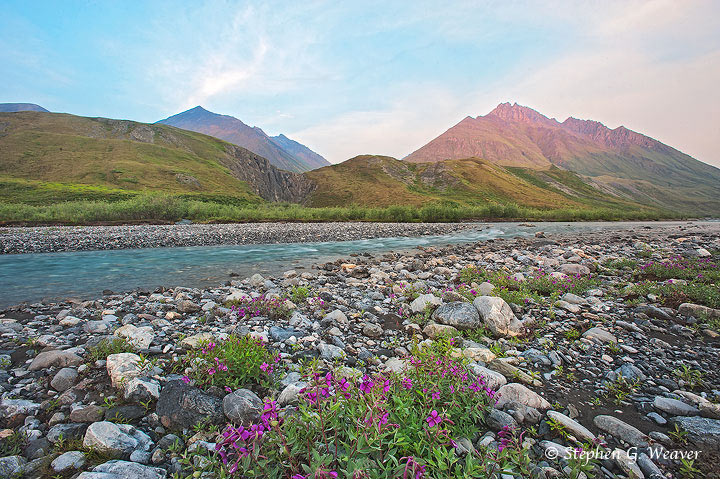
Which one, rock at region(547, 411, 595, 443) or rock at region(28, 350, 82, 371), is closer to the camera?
rock at region(547, 411, 595, 443)

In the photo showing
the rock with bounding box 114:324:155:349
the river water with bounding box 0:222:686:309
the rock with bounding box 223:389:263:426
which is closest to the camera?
the rock with bounding box 223:389:263:426

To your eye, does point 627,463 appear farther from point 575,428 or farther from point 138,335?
point 138,335

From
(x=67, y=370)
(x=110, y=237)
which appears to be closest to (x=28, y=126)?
(x=110, y=237)

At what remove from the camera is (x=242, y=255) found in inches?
772

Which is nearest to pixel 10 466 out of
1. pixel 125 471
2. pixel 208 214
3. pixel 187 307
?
pixel 125 471

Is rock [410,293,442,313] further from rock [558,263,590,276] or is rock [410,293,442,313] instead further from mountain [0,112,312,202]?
mountain [0,112,312,202]

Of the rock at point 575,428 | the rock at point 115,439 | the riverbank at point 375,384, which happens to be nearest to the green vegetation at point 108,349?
the riverbank at point 375,384

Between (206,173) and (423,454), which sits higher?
(206,173)

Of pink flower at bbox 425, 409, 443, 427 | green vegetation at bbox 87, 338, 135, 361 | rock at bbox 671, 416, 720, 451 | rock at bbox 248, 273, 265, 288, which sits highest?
pink flower at bbox 425, 409, 443, 427

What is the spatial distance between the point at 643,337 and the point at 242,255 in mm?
19216

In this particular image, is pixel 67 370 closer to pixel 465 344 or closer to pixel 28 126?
pixel 465 344

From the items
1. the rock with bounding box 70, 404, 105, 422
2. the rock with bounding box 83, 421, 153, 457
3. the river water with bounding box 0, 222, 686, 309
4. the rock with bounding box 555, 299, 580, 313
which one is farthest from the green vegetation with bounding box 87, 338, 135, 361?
the rock with bounding box 555, 299, 580, 313

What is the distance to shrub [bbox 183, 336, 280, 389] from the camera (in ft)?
13.2

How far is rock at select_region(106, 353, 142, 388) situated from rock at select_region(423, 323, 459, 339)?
4997mm
